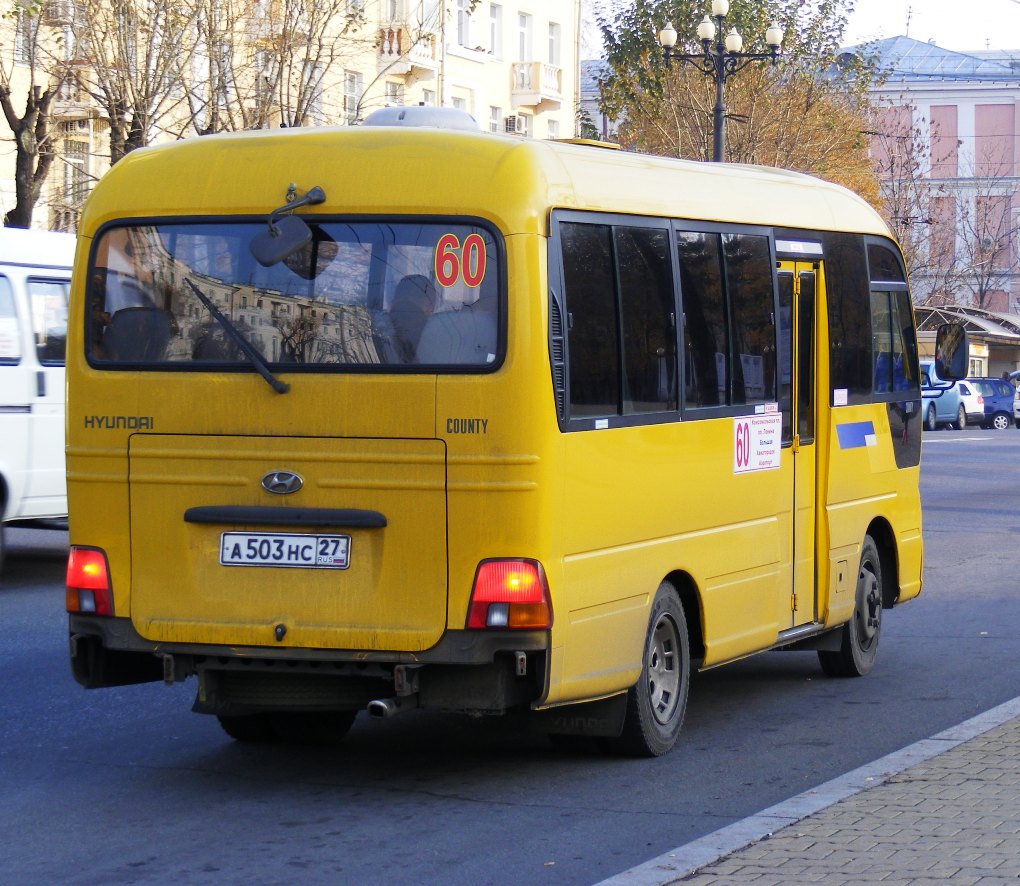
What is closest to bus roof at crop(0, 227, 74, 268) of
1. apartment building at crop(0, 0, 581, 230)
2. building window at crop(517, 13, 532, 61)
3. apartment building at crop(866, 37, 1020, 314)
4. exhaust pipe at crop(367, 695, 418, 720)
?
exhaust pipe at crop(367, 695, 418, 720)

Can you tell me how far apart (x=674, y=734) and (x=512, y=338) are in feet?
7.08

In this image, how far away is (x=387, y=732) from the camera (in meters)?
8.59

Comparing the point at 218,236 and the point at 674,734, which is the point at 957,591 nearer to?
the point at 674,734

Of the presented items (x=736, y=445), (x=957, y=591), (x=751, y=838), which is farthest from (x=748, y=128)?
(x=751, y=838)

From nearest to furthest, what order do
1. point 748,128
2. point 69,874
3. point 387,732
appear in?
point 69,874 < point 387,732 < point 748,128

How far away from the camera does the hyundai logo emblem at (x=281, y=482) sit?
276 inches

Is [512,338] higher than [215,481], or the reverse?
[512,338]

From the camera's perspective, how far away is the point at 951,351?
37.6 ft

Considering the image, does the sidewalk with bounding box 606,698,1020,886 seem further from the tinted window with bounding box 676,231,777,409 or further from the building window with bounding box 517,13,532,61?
the building window with bounding box 517,13,532,61

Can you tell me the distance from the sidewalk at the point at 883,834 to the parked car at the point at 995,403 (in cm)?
5307

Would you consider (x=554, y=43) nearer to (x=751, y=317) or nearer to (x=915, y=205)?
(x=915, y=205)

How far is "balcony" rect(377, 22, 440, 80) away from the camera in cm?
3866

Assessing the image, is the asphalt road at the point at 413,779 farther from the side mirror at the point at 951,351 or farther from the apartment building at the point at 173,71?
the apartment building at the point at 173,71

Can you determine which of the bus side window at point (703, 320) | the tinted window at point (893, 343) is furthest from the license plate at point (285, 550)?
the tinted window at point (893, 343)
